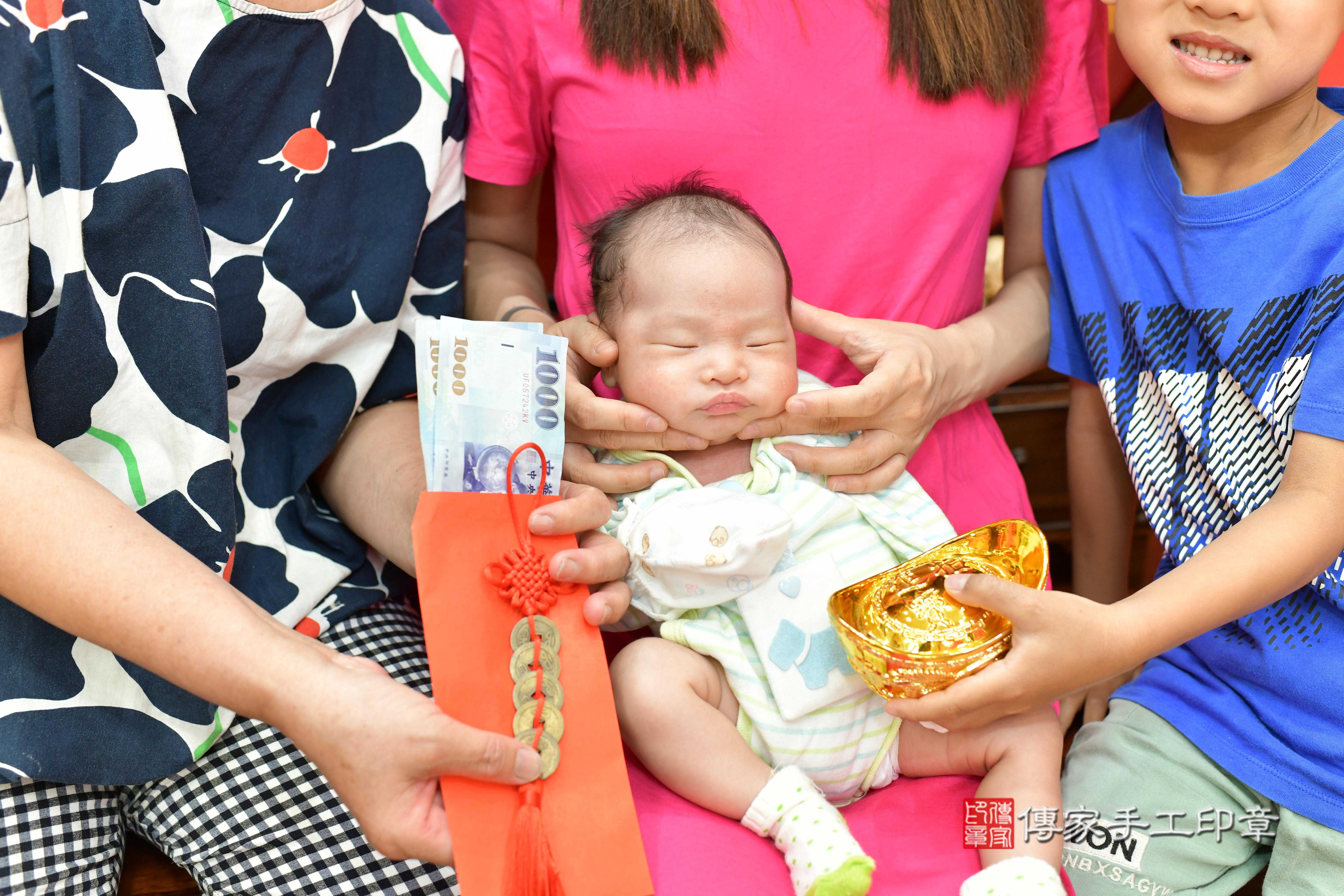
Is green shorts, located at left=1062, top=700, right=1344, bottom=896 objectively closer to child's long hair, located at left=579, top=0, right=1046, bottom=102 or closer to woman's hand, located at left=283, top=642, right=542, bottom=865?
woman's hand, located at left=283, top=642, right=542, bottom=865

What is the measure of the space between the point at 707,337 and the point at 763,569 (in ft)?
0.88

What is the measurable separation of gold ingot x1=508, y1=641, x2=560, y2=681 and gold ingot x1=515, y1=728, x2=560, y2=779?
51 millimetres

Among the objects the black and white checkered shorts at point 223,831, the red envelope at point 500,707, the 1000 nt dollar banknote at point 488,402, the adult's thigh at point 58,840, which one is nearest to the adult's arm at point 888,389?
the 1000 nt dollar banknote at point 488,402

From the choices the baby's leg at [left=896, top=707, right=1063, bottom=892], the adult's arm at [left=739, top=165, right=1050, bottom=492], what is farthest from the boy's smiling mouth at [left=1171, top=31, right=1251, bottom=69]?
the baby's leg at [left=896, top=707, right=1063, bottom=892]

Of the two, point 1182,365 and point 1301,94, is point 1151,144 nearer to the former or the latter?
point 1301,94

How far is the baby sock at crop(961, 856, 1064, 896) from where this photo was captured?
921 millimetres

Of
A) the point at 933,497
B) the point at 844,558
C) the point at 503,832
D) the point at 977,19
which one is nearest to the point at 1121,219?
the point at 977,19

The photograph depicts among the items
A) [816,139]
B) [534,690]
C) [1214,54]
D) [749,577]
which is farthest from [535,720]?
[1214,54]

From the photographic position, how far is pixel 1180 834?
118 centimetres

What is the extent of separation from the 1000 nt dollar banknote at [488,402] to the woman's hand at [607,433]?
6 cm

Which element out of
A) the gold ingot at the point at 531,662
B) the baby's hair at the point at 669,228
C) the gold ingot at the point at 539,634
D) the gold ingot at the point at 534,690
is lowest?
the gold ingot at the point at 534,690

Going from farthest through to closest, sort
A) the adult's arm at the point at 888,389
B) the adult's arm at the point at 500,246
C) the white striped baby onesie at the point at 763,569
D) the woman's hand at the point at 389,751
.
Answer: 1. the adult's arm at the point at 500,246
2. the adult's arm at the point at 888,389
3. the white striped baby onesie at the point at 763,569
4. the woman's hand at the point at 389,751

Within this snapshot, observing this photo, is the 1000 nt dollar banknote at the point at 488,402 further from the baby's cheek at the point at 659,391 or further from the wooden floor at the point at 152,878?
the wooden floor at the point at 152,878

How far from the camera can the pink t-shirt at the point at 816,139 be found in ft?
3.99
